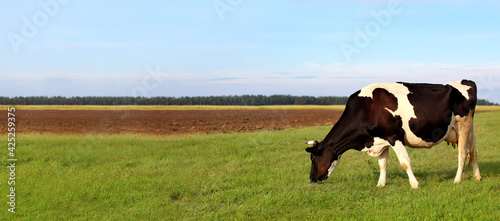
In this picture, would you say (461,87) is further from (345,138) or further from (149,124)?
(149,124)

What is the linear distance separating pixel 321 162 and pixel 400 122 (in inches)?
83.4

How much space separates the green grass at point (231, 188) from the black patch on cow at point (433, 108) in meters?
1.36

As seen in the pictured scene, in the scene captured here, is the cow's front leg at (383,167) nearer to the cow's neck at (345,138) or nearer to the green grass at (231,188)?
the green grass at (231,188)

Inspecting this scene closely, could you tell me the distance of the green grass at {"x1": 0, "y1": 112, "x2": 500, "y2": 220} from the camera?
307 inches

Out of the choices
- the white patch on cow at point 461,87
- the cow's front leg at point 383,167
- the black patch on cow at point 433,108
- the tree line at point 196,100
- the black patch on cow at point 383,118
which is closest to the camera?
the black patch on cow at point 383,118

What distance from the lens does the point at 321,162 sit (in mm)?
9781

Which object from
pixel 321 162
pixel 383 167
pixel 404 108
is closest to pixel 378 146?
pixel 383 167

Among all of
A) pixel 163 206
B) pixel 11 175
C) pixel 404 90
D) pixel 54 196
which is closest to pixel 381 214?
pixel 404 90

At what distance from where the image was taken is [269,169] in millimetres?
12219

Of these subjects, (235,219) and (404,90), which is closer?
(235,219)

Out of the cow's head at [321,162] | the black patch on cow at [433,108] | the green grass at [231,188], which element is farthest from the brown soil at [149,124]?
the black patch on cow at [433,108]

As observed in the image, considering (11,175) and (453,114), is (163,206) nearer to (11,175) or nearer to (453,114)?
(11,175)

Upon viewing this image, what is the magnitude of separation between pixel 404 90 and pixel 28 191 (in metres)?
9.92

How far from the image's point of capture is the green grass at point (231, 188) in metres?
7.79
